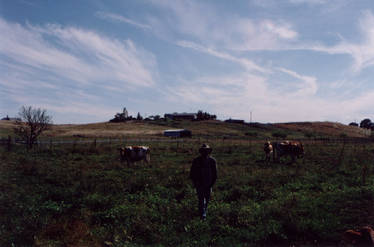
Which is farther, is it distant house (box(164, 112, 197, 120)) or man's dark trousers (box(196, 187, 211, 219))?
distant house (box(164, 112, 197, 120))

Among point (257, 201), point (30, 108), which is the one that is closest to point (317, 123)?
point (30, 108)

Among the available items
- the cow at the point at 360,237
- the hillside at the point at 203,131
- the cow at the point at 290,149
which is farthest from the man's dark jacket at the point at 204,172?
the hillside at the point at 203,131

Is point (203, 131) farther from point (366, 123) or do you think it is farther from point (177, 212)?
point (366, 123)

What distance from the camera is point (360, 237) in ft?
16.7

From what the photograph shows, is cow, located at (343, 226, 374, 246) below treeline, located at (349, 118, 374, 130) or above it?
below

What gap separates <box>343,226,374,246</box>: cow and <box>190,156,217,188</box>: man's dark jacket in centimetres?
310

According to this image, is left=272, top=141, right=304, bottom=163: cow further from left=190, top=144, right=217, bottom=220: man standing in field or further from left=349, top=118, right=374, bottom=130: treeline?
left=349, top=118, right=374, bottom=130: treeline

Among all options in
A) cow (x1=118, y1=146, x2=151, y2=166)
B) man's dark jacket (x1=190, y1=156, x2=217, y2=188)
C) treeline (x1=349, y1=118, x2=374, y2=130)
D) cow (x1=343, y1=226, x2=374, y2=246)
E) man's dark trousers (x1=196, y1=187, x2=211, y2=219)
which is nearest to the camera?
cow (x1=343, y1=226, x2=374, y2=246)

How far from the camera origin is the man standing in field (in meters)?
6.95

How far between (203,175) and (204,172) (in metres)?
0.08

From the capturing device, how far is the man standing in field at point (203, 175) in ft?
22.8

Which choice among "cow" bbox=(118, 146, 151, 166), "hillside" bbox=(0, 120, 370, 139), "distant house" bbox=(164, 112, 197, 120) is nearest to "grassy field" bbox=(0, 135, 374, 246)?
"cow" bbox=(118, 146, 151, 166)

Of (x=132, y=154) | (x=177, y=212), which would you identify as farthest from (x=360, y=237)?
(x=132, y=154)

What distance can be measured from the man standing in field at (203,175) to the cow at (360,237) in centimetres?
309
